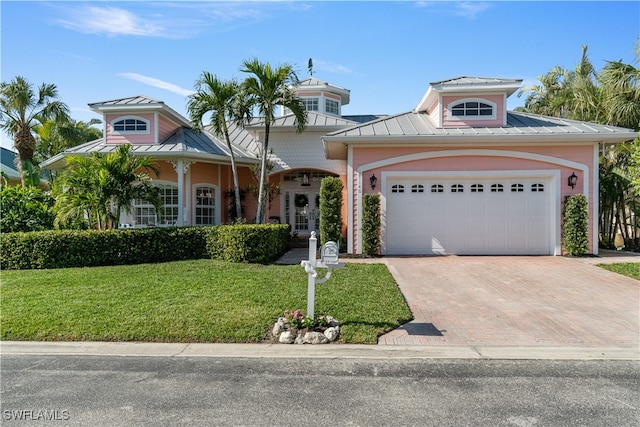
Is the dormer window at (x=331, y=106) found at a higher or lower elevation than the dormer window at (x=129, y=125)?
higher

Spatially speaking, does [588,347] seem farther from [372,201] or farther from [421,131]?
[421,131]

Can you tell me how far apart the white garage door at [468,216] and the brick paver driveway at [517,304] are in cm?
125

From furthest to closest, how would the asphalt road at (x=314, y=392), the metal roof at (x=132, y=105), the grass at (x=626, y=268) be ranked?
the metal roof at (x=132, y=105)
the grass at (x=626, y=268)
the asphalt road at (x=314, y=392)

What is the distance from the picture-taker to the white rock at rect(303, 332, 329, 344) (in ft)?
17.5

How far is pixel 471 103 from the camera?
12.8 metres

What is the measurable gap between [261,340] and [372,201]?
702cm

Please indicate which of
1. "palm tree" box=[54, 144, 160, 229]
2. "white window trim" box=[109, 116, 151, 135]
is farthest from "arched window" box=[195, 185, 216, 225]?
"palm tree" box=[54, 144, 160, 229]

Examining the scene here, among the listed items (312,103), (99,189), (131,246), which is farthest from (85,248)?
(312,103)

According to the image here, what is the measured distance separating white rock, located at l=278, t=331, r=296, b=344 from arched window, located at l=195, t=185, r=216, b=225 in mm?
10810

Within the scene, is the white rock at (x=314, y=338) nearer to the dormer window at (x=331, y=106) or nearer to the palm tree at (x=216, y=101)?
the palm tree at (x=216, y=101)

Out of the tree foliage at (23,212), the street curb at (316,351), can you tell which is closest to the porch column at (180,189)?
the tree foliage at (23,212)

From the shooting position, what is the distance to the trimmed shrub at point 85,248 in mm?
10273

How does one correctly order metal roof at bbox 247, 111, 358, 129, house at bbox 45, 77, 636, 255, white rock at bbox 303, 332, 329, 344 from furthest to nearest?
metal roof at bbox 247, 111, 358, 129, house at bbox 45, 77, 636, 255, white rock at bbox 303, 332, 329, 344

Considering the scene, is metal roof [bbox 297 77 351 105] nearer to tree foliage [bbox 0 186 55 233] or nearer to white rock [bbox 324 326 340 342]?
tree foliage [bbox 0 186 55 233]
